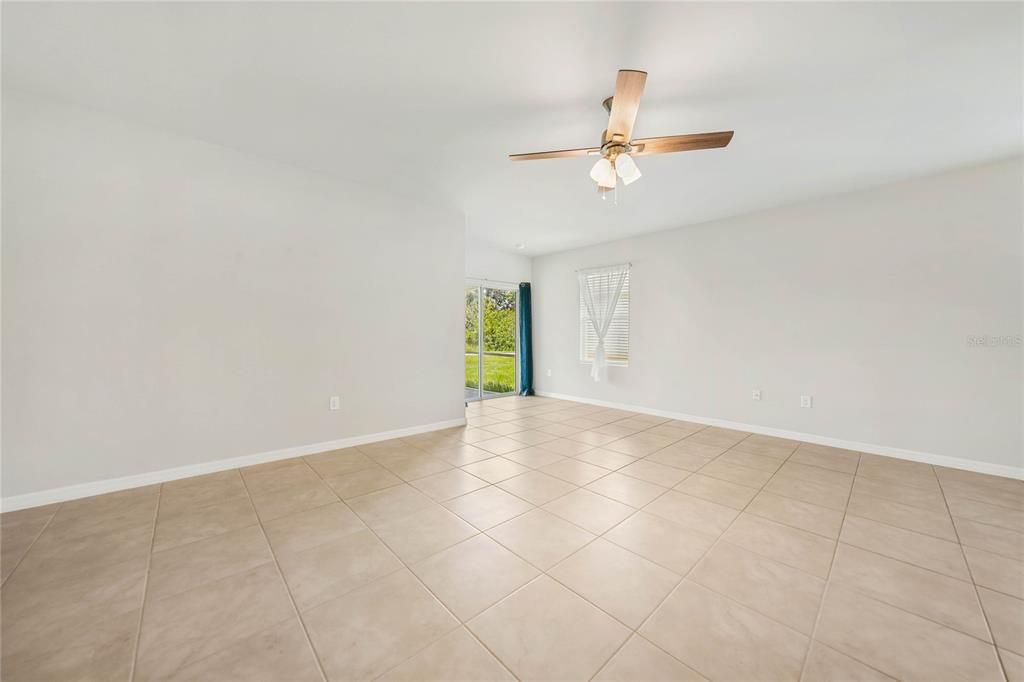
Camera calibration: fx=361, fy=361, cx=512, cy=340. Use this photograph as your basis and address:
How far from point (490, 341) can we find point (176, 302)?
4447mm

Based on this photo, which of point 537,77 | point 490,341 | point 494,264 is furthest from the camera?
point 490,341

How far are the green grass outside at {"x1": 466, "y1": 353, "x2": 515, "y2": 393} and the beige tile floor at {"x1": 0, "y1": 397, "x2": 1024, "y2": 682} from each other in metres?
3.69

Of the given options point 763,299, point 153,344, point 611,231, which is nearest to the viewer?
point 153,344

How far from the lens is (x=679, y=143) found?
7.25 ft

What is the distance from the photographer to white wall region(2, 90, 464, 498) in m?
2.37

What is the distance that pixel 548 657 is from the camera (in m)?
1.30

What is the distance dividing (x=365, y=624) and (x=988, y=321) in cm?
511

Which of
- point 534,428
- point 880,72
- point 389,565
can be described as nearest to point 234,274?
point 389,565

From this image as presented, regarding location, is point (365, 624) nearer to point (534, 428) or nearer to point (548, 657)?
point (548, 657)

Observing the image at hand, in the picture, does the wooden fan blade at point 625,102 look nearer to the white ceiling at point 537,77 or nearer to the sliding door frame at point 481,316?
the white ceiling at point 537,77

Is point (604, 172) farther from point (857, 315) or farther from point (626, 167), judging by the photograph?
point (857, 315)

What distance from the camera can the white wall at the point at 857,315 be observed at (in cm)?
308

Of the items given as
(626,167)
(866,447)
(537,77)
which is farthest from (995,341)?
(537,77)

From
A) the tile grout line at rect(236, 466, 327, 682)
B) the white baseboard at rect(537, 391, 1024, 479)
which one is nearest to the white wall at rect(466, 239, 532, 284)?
the white baseboard at rect(537, 391, 1024, 479)
